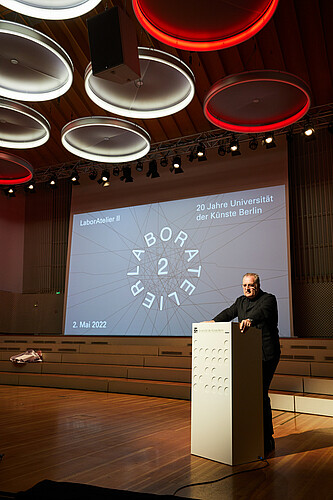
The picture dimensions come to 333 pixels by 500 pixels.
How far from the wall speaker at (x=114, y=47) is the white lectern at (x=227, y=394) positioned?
2356 mm

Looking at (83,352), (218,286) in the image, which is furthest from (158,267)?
(83,352)

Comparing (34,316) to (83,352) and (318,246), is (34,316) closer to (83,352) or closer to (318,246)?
(83,352)

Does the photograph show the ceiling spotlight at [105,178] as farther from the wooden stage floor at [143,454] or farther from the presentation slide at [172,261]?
the wooden stage floor at [143,454]

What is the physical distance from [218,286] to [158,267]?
1.45 metres

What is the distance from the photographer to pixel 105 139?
24.1 ft

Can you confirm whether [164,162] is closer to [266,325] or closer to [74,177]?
[74,177]

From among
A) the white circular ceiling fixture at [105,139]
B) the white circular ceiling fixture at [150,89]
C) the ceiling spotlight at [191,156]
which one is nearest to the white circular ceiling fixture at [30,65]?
the white circular ceiling fixture at [150,89]

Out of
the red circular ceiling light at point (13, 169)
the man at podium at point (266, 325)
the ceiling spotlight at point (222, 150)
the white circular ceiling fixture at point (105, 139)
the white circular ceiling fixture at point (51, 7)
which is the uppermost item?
the ceiling spotlight at point (222, 150)

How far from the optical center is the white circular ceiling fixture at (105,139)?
6648 mm

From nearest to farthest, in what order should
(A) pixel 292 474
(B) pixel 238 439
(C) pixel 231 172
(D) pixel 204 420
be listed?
1. (A) pixel 292 474
2. (B) pixel 238 439
3. (D) pixel 204 420
4. (C) pixel 231 172

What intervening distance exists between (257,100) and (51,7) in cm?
291

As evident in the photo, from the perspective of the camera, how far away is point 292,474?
275 centimetres

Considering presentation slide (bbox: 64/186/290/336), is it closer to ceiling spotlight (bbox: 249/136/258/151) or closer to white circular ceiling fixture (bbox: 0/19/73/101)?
ceiling spotlight (bbox: 249/136/258/151)

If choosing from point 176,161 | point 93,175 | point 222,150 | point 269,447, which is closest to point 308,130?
point 222,150
